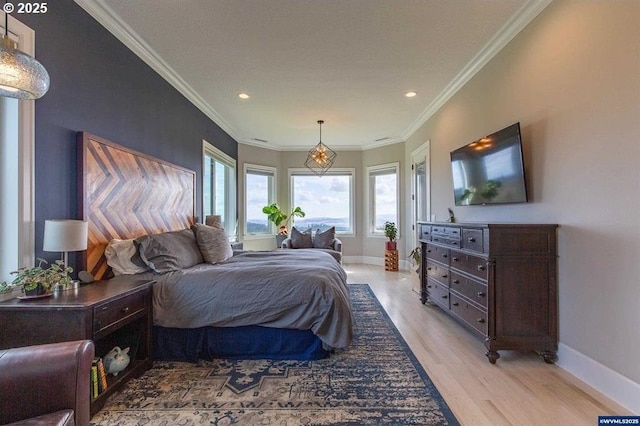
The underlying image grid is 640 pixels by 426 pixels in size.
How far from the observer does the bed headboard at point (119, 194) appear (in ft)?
7.59

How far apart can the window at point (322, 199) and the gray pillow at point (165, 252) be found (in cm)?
462

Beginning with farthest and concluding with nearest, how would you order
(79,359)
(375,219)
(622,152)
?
(375,219) → (622,152) → (79,359)

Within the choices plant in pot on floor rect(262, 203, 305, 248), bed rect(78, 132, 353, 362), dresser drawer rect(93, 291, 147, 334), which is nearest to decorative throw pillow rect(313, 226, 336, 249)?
plant in pot on floor rect(262, 203, 305, 248)

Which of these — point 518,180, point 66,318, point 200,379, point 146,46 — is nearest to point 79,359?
point 66,318

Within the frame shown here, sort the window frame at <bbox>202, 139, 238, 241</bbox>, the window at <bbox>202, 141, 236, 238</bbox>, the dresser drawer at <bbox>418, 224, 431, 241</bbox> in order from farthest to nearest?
the window frame at <bbox>202, 139, 238, 241</bbox>, the window at <bbox>202, 141, 236, 238</bbox>, the dresser drawer at <bbox>418, 224, 431, 241</bbox>

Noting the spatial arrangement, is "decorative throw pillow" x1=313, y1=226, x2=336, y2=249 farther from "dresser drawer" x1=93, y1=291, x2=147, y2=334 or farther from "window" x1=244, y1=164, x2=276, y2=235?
"dresser drawer" x1=93, y1=291, x2=147, y2=334

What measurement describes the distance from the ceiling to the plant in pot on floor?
267 cm

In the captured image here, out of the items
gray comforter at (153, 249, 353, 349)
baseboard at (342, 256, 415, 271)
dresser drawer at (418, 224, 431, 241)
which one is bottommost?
baseboard at (342, 256, 415, 271)

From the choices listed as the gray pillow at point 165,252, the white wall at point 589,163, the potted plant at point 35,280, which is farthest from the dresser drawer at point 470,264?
the potted plant at point 35,280

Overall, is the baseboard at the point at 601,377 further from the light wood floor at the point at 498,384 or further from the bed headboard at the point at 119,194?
the bed headboard at the point at 119,194

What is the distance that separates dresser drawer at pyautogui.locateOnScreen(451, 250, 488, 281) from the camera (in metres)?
2.45

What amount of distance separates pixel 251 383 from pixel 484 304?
1890 millimetres

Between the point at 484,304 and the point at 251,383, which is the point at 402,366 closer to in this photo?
the point at 484,304

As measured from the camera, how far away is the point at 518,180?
102 inches
